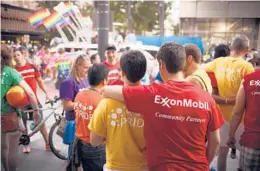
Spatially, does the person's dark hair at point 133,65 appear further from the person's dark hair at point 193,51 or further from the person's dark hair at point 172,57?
the person's dark hair at point 193,51

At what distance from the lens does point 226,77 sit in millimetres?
3492

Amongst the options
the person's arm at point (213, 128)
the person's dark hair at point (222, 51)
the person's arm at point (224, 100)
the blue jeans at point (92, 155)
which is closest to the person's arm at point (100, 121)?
the person's arm at point (213, 128)

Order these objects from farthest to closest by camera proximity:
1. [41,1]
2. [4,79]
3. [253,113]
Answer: [41,1], [4,79], [253,113]

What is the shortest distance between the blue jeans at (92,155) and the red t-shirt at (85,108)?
8 centimetres

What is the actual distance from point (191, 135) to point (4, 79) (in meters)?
2.29

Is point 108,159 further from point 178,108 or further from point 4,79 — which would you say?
point 4,79

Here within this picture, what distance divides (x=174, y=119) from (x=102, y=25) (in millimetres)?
4282

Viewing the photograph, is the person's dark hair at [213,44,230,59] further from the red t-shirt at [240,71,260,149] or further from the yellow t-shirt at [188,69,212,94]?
the red t-shirt at [240,71,260,149]

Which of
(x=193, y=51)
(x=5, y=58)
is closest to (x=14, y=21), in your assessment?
(x=5, y=58)

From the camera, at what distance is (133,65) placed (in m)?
1.98

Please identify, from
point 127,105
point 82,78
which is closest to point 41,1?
point 82,78

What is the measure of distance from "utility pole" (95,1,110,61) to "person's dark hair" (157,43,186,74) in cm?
401

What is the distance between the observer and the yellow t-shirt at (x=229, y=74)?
134 inches

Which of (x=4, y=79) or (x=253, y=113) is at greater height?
(x=4, y=79)
